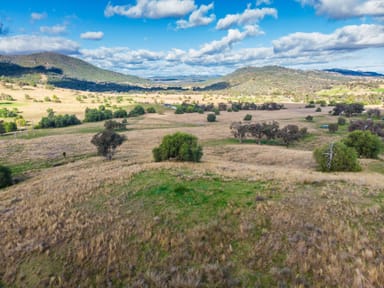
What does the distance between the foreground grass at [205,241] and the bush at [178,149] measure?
69.2ft

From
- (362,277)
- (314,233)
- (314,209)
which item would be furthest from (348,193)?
(362,277)

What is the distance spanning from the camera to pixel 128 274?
31.4ft

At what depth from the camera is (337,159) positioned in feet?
116

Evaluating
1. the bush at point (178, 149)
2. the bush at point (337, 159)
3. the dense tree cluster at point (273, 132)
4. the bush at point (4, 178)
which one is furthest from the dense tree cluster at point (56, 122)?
the bush at point (337, 159)

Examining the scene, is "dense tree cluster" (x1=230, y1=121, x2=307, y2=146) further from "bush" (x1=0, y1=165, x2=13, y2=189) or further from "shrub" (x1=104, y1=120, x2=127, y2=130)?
"bush" (x1=0, y1=165, x2=13, y2=189)

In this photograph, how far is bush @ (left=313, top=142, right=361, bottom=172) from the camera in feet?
114

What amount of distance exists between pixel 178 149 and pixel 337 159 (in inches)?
926

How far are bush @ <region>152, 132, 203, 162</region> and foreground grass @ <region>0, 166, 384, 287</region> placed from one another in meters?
21.1

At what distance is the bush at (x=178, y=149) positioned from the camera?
1537 inches

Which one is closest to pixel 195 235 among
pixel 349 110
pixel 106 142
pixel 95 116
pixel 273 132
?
pixel 106 142

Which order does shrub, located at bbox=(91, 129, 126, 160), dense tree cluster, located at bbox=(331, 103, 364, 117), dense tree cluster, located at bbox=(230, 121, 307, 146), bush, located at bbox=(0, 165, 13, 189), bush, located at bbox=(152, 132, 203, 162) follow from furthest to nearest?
1. dense tree cluster, located at bbox=(331, 103, 364, 117)
2. dense tree cluster, located at bbox=(230, 121, 307, 146)
3. shrub, located at bbox=(91, 129, 126, 160)
4. bush, located at bbox=(152, 132, 203, 162)
5. bush, located at bbox=(0, 165, 13, 189)

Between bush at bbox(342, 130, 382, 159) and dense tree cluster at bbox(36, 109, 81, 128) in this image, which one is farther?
dense tree cluster at bbox(36, 109, 81, 128)

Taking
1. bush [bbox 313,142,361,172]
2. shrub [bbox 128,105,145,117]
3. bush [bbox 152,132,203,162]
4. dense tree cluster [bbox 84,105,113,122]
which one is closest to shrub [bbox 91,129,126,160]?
bush [bbox 152,132,203,162]

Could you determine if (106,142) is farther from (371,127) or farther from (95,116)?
(95,116)
